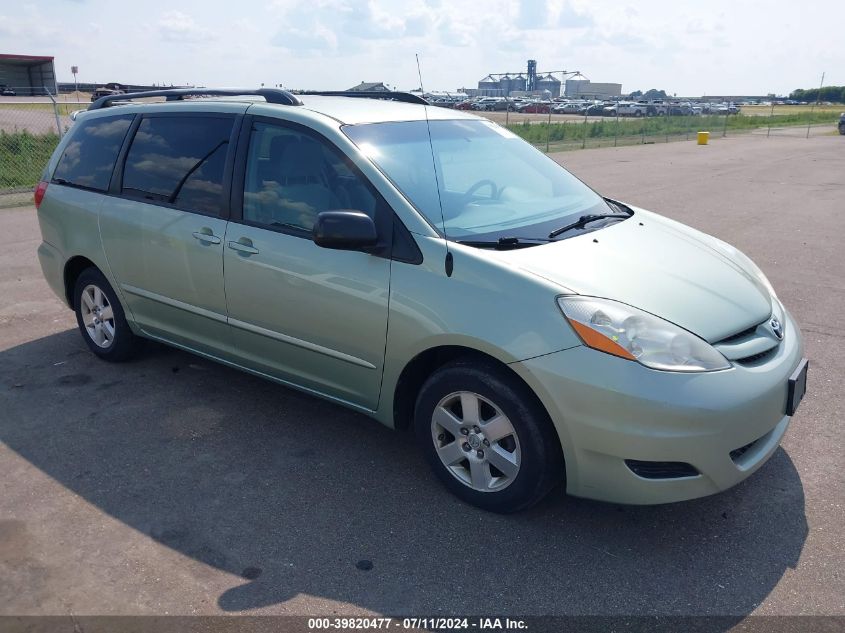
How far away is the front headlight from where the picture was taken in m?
3.04

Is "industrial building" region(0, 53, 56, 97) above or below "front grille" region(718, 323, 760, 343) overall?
above

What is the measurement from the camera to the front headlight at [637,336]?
304cm

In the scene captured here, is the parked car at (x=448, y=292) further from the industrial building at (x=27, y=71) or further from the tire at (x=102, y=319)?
the industrial building at (x=27, y=71)

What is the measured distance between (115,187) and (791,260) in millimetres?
7245

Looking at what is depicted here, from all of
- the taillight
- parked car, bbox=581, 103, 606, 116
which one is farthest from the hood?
parked car, bbox=581, 103, 606, 116

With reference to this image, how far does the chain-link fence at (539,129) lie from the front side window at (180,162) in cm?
950

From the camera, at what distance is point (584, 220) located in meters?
4.09

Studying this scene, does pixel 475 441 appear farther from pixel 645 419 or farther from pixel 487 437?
pixel 645 419

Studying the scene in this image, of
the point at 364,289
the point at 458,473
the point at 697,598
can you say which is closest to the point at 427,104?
the point at 364,289

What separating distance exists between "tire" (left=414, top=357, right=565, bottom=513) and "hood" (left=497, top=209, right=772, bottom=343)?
528 mm

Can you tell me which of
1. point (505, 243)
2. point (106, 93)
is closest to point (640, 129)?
point (106, 93)

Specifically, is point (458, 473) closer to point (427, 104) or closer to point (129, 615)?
point (129, 615)

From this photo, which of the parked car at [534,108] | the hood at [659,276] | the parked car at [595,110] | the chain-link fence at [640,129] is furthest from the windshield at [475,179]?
the parked car at [595,110]

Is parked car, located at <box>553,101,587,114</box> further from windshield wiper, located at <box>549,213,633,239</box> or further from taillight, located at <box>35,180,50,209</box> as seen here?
windshield wiper, located at <box>549,213,633,239</box>
